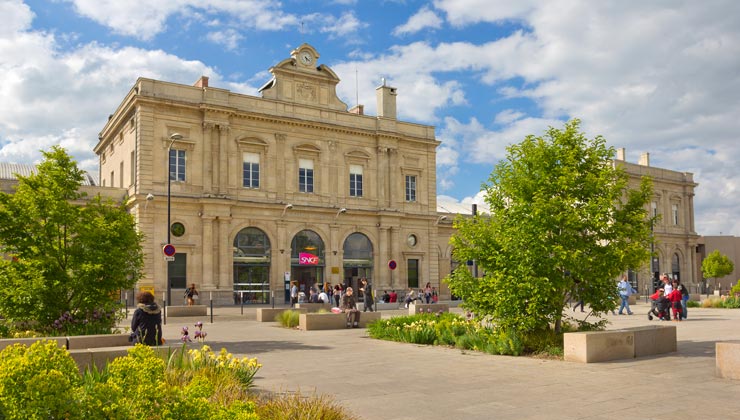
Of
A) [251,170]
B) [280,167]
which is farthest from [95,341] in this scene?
[280,167]

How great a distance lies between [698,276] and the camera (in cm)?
8025

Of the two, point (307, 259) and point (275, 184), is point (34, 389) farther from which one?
point (307, 259)

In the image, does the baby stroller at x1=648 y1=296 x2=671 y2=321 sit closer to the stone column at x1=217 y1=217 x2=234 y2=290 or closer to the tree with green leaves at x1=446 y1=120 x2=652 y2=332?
the tree with green leaves at x1=446 y1=120 x2=652 y2=332

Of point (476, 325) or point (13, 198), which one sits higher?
point (13, 198)

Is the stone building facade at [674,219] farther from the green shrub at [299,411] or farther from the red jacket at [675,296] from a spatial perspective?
the green shrub at [299,411]

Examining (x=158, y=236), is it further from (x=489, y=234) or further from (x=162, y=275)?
(x=489, y=234)

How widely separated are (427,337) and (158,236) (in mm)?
27600

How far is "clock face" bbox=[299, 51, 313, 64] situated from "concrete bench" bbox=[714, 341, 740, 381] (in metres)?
39.9

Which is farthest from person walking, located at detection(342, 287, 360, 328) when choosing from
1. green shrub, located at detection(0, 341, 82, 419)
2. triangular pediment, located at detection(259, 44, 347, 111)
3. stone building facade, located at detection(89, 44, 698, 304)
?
triangular pediment, located at detection(259, 44, 347, 111)

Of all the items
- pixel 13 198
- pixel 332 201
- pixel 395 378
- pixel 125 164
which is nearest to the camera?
pixel 395 378

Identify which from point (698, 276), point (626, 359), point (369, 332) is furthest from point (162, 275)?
point (698, 276)

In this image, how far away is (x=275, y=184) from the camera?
45.2 meters

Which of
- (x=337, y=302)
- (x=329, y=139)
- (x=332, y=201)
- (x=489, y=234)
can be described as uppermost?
(x=329, y=139)

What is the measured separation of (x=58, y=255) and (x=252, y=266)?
29930 mm
